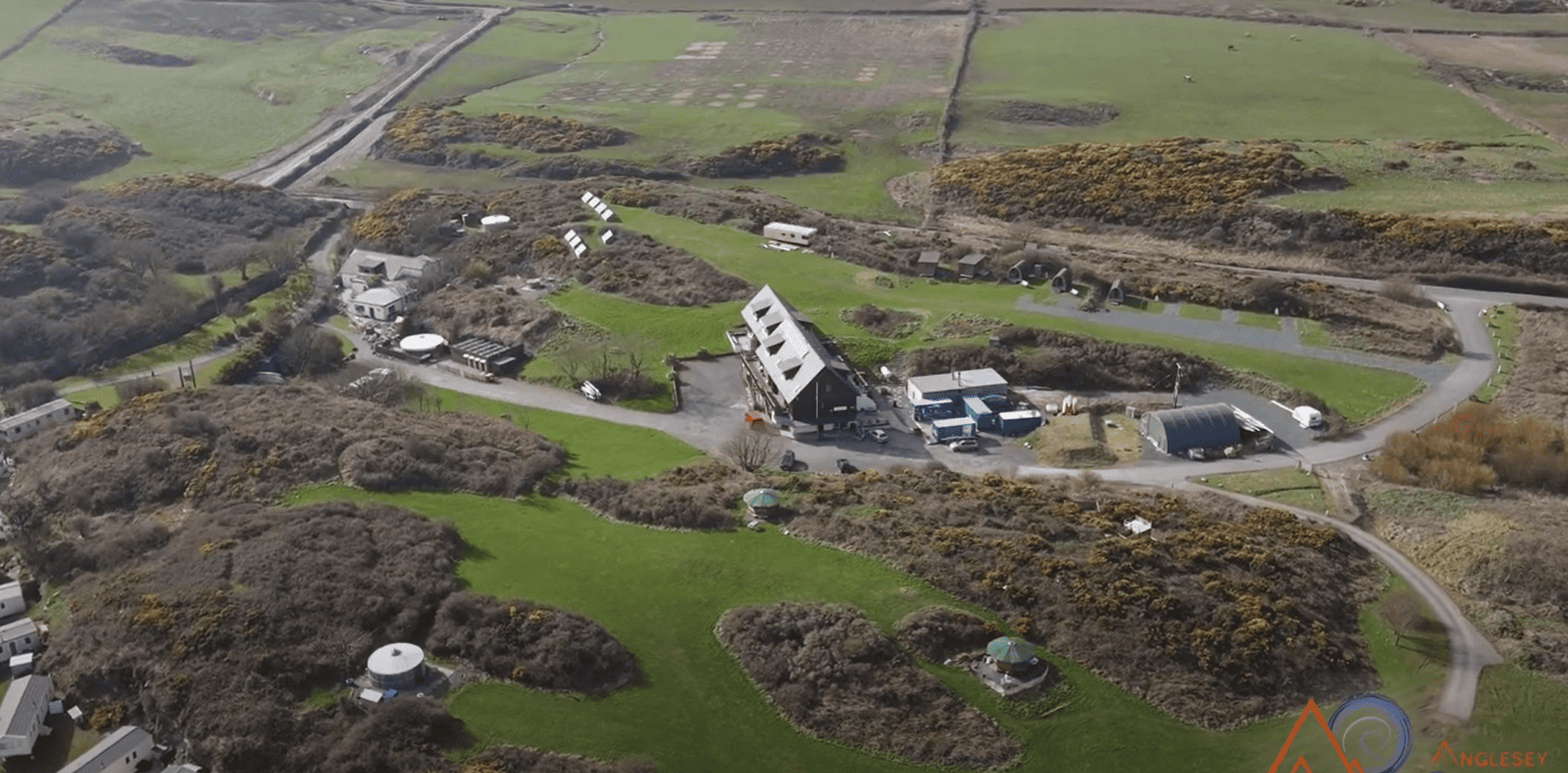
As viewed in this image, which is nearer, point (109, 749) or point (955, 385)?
point (109, 749)

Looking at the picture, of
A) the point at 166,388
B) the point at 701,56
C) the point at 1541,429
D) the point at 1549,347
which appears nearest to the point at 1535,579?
the point at 1541,429

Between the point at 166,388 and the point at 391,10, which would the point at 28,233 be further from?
the point at 391,10

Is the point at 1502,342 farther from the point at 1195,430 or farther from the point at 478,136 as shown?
the point at 478,136

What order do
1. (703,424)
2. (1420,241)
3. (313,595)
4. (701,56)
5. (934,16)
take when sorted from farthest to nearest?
(934,16)
(701,56)
(1420,241)
(703,424)
(313,595)

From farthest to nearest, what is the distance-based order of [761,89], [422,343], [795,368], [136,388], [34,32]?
[34,32]
[761,89]
[422,343]
[136,388]
[795,368]

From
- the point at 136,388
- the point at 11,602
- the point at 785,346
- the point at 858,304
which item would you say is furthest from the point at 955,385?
the point at 136,388

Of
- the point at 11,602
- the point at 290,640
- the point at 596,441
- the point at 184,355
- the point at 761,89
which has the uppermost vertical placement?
the point at 290,640

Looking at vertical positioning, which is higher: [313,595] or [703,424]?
[313,595]
